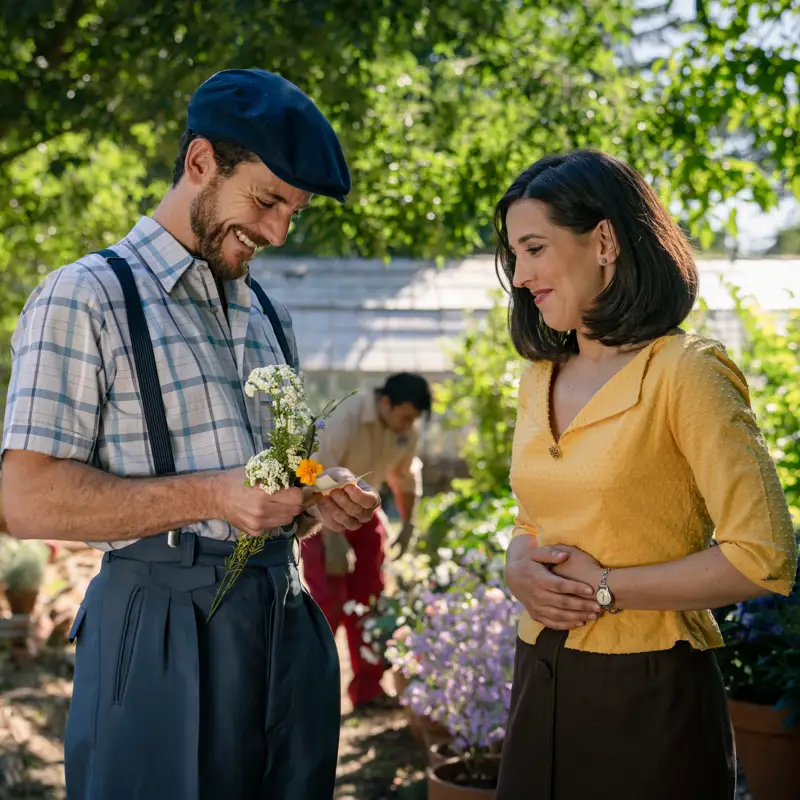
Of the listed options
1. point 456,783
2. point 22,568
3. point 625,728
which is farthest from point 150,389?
point 22,568

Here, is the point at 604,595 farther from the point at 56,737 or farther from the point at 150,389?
the point at 56,737

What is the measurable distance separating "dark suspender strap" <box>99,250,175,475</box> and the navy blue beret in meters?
0.37

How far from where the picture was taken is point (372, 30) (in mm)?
5562

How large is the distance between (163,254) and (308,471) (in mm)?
557

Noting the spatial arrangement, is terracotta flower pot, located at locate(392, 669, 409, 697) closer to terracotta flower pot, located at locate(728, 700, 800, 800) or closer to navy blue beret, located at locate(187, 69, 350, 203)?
terracotta flower pot, located at locate(728, 700, 800, 800)

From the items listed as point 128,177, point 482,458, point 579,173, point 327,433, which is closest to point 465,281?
point 128,177

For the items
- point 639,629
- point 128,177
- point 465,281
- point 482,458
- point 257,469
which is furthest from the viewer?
point 465,281

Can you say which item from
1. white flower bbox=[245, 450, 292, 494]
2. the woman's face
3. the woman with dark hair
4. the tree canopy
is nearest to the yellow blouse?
the woman with dark hair

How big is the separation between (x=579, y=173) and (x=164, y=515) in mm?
1021

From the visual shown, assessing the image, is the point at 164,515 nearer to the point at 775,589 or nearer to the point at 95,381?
the point at 95,381

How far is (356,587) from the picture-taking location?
21.2 ft

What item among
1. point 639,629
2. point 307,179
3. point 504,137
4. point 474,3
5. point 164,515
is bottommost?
point 639,629

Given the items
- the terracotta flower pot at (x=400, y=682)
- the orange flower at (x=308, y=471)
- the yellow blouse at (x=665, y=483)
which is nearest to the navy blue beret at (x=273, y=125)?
the orange flower at (x=308, y=471)

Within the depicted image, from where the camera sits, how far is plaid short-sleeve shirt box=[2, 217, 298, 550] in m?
1.91
